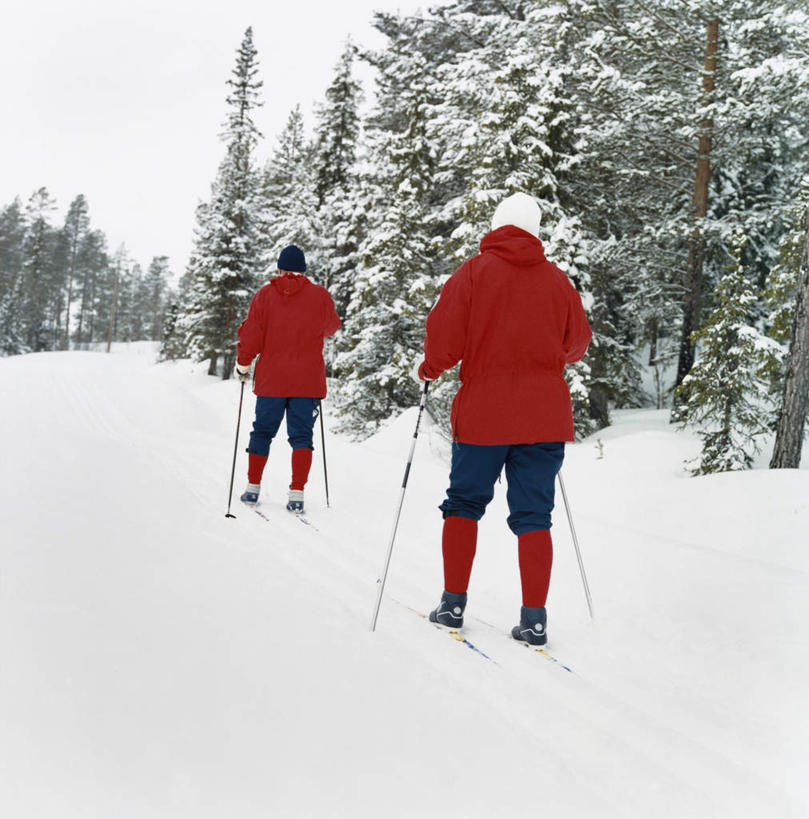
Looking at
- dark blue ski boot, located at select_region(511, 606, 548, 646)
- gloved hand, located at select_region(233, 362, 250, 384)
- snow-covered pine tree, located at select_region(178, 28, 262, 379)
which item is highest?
snow-covered pine tree, located at select_region(178, 28, 262, 379)

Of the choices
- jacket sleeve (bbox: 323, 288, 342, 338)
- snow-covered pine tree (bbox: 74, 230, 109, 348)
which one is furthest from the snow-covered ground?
snow-covered pine tree (bbox: 74, 230, 109, 348)

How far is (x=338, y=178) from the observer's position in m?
21.8

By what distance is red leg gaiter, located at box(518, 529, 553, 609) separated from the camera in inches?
112

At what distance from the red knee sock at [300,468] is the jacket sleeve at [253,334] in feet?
3.03

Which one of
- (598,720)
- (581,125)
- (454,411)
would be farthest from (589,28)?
(598,720)

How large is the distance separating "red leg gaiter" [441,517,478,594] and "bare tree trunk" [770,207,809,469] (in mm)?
5394

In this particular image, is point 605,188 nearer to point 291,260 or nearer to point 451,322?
point 291,260

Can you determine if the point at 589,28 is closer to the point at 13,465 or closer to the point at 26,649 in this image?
the point at 13,465

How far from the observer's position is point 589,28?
41.0ft

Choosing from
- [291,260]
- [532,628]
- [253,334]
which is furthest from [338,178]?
[532,628]

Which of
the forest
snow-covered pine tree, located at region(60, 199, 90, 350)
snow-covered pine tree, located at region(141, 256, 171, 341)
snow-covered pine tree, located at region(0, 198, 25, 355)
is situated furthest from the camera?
snow-covered pine tree, located at region(141, 256, 171, 341)

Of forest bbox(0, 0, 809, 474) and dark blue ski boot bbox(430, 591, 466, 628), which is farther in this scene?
forest bbox(0, 0, 809, 474)

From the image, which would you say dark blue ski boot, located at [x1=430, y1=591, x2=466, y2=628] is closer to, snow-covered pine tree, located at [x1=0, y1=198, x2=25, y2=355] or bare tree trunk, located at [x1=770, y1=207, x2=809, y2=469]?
bare tree trunk, located at [x1=770, y1=207, x2=809, y2=469]

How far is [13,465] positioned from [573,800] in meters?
4.21
